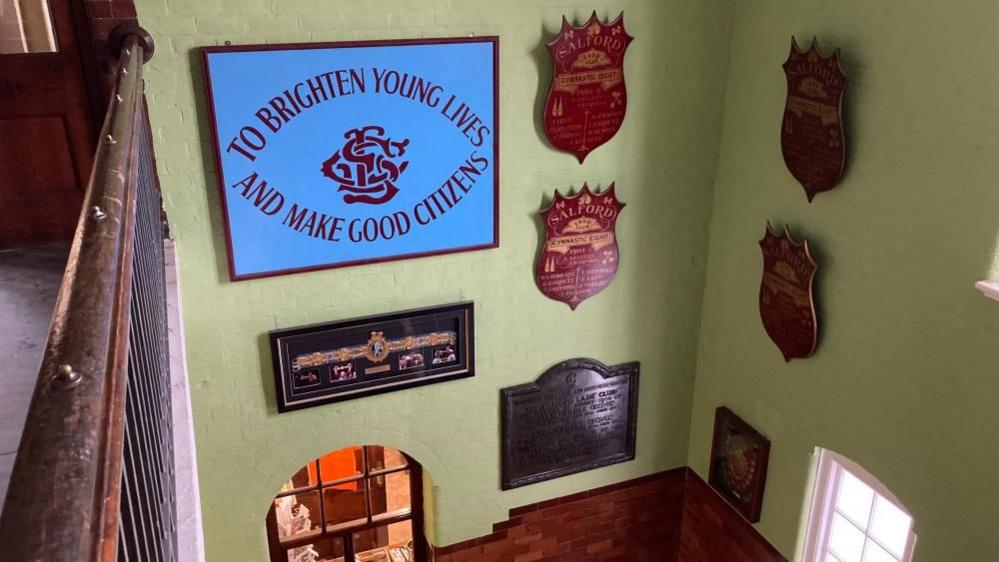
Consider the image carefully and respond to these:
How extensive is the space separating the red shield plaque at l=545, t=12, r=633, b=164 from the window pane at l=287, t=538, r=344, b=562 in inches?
116

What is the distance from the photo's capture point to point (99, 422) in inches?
29.8

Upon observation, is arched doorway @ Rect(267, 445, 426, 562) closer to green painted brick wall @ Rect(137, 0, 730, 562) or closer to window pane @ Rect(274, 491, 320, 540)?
window pane @ Rect(274, 491, 320, 540)

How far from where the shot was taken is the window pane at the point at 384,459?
16.7ft

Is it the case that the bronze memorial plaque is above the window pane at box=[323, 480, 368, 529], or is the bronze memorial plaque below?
above

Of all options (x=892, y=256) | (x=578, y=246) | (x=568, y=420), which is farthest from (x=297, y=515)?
(x=892, y=256)

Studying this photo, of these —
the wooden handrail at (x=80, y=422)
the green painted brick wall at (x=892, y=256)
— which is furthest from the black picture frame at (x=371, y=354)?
the wooden handrail at (x=80, y=422)

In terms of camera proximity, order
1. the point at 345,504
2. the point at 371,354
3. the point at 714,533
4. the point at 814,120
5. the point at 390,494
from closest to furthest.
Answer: the point at 814,120
the point at 371,354
the point at 345,504
the point at 390,494
the point at 714,533

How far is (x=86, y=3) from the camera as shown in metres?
3.42

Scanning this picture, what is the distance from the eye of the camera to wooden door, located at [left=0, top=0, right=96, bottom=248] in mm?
3416

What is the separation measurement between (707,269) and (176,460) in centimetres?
397

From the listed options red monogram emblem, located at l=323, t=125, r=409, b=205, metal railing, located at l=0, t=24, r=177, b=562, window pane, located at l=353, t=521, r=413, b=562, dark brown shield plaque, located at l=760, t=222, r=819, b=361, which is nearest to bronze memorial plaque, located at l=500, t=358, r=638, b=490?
window pane, located at l=353, t=521, r=413, b=562

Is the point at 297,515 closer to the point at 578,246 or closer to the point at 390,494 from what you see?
the point at 390,494

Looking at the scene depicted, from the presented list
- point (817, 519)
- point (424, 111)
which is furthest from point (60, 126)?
point (817, 519)

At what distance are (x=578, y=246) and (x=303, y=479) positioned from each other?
7.42 ft
